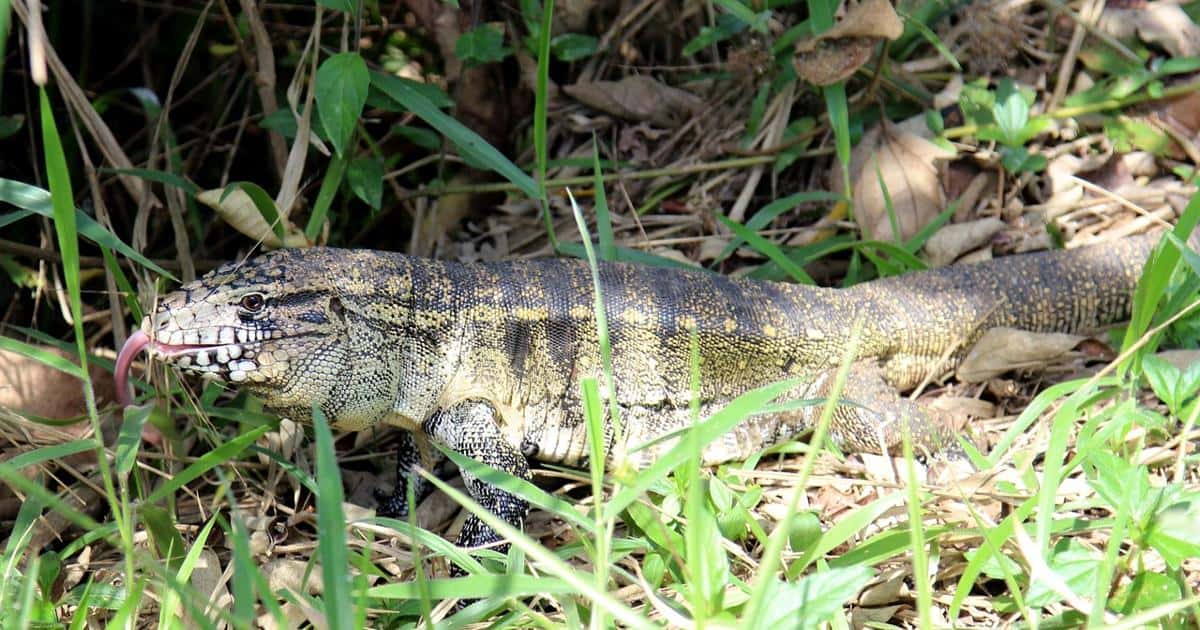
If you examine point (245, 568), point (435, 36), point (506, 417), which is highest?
point (435, 36)

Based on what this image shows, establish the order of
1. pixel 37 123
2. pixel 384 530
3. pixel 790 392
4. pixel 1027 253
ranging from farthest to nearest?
pixel 37 123
pixel 1027 253
pixel 790 392
pixel 384 530

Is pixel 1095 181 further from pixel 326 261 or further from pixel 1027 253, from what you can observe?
pixel 326 261

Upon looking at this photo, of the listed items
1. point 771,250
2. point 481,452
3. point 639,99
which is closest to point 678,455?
point 481,452

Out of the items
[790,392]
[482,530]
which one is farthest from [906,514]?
[482,530]

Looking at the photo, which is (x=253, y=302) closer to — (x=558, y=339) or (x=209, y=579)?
(x=209, y=579)

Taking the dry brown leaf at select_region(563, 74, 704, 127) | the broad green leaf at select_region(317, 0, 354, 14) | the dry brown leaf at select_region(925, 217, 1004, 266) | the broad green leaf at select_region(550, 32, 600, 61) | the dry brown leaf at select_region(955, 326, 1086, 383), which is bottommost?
the dry brown leaf at select_region(955, 326, 1086, 383)

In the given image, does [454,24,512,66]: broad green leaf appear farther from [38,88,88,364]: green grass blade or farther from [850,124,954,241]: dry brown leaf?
[38,88,88,364]: green grass blade

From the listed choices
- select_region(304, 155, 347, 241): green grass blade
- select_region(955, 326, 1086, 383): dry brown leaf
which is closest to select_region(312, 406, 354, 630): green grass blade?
select_region(304, 155, 347, 241): green grass blade
